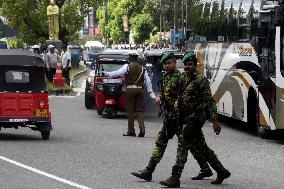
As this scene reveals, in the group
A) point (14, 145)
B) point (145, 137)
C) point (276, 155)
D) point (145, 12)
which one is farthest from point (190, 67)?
point (145, 12)

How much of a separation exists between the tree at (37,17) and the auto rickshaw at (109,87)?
28.5 metres

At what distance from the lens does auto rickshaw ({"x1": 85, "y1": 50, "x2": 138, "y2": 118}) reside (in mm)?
26969

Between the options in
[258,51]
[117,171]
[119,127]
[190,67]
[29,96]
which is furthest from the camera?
[119,127]

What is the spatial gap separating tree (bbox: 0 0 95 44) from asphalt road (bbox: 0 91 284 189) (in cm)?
3195

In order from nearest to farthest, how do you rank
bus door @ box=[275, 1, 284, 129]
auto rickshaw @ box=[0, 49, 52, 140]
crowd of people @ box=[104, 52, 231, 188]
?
crowd of people @ box=[104, 52, 231, 188], bus door @ box=[275, 1, 284, 129], auto rickshaw @ box=[0, 49, 52, 140]

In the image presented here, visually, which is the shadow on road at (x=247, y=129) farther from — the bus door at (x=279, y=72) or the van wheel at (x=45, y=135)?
the van wheel at (x=45, y=135)

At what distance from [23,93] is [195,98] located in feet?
25.8

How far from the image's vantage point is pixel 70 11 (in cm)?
5925

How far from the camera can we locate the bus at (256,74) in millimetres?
19797

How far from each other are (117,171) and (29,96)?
5.82 m

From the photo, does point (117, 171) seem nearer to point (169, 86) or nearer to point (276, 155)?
point (169, 86)

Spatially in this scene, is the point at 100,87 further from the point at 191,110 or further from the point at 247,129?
the point at 191,110

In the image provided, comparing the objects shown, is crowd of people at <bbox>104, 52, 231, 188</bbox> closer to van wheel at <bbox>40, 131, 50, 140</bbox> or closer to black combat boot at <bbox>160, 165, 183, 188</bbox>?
black combat boot at <bbox>160, 165, 183, 188</bbox>

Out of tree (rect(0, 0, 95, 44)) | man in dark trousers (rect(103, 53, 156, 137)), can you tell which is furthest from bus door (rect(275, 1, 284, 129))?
tree (rect(0, 0, 95, 44))
